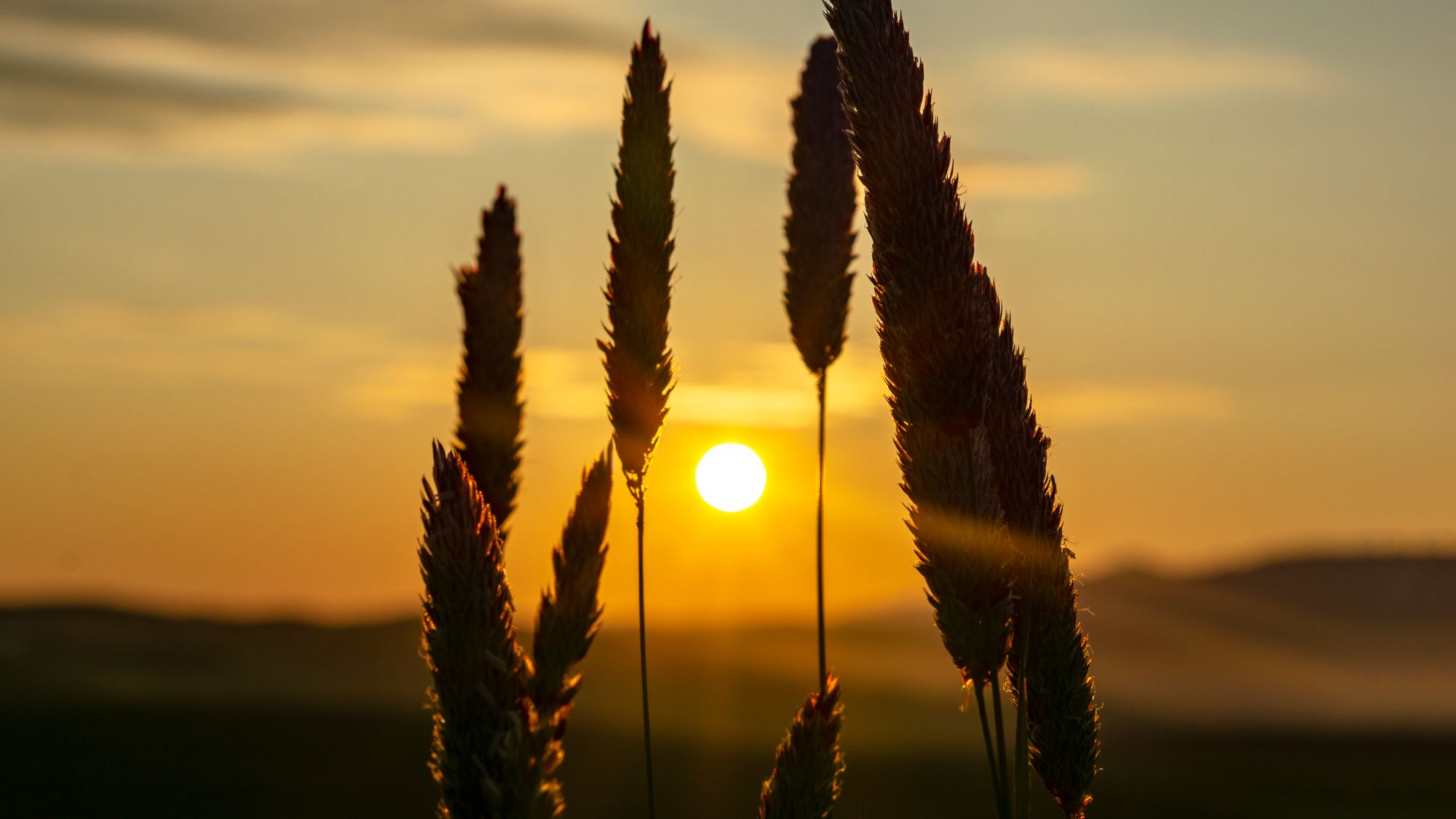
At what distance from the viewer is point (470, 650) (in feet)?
7.50

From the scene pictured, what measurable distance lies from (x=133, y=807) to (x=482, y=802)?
2105 cm

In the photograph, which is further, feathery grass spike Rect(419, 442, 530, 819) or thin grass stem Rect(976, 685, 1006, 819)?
thin grass stem Rect(976, 685, 1006, 819)

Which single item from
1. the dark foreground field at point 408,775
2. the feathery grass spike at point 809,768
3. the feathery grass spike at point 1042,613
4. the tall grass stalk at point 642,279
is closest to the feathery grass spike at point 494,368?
the tall grass stalk at point 642,279

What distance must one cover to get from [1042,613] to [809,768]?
2.94ft

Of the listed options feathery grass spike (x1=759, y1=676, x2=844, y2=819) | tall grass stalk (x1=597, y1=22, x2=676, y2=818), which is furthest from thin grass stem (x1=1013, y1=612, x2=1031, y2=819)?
tall grass stalk (x1=597, y1=22, x2=676, y2=818)

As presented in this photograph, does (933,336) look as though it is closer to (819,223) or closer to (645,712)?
(645,712)

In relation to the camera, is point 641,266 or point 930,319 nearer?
point 930,319

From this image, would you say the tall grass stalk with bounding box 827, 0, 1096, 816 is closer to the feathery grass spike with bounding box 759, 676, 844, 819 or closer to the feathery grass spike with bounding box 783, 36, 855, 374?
the feathery grass spike with bounding box 759, 676, 844, 819

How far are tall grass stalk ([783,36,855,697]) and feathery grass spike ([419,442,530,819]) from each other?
297 cm

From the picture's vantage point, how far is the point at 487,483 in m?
3.95

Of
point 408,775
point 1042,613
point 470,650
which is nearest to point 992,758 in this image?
point 1042,613

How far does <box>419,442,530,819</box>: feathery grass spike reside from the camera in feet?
7.44

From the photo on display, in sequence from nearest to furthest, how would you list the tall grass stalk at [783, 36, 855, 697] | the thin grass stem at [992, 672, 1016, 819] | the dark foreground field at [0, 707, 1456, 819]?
the thin grass stem at [992, 672, 1016, 819], the tall grass stalk at [783, 36, 855, 697], the dark foreground field at [0, 707, 1456, 819]

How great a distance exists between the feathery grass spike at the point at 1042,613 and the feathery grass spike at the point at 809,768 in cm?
56
